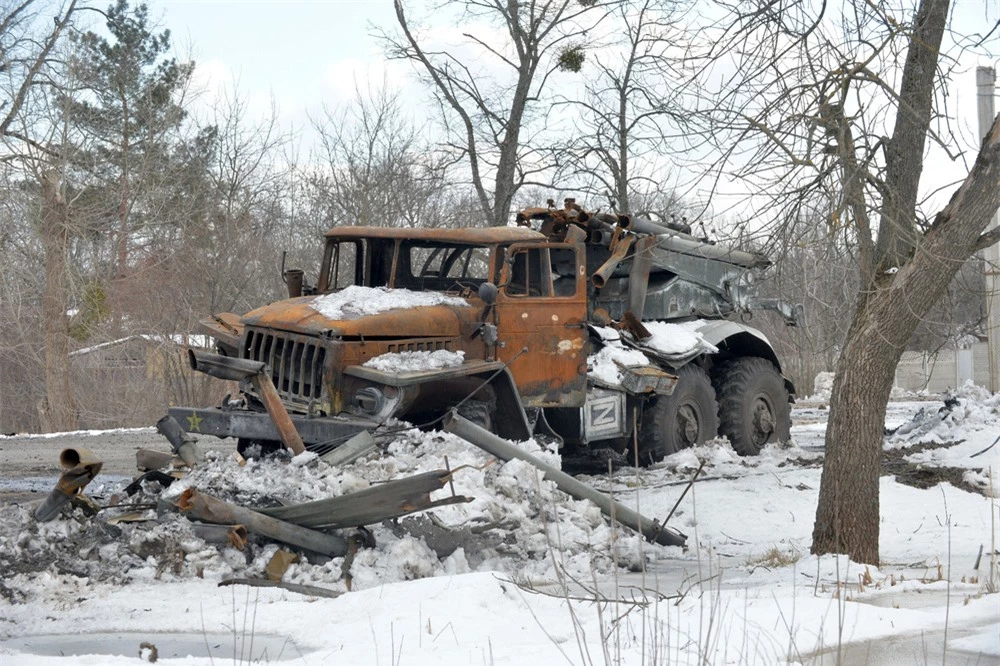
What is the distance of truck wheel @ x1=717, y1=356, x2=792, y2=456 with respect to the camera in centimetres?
1334

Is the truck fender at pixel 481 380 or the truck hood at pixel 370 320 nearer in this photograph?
the truck fender at pixel 481 380

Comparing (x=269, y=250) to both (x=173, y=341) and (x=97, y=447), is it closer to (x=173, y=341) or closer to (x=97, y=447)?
(x=173, y=341)

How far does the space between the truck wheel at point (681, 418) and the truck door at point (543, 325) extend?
4.98 ft

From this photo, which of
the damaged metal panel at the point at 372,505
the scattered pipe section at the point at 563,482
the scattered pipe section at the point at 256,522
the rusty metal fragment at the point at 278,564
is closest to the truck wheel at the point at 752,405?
the scattered pipe section at the point at 563,482

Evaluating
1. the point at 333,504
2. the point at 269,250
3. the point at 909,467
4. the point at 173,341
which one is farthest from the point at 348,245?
the point at 269,250

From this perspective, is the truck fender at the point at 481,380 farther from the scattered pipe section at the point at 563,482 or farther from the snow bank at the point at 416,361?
the scattered pipe section at the point at 563,482

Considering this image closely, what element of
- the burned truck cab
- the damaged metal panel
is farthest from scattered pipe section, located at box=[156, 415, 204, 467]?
the damaged metal panel

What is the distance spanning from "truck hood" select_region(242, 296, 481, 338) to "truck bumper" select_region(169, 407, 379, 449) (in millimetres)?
740

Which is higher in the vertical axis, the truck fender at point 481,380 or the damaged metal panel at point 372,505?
the truck fender at point 481,380

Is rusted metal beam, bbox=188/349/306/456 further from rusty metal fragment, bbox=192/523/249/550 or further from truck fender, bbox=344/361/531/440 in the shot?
rusty metal fragment, bbox=192/523/249/550

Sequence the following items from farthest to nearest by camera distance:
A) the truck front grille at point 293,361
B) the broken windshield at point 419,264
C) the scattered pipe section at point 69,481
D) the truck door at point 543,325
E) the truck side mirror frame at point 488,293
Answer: the broken windshield at point 419,264 < the truck door at point 543,325 < the truck side mirror frame at point 488,293 < the truck front grille at point 293,361 < the scattered pipe section at point 69,481

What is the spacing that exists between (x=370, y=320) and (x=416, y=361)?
20.1 inches

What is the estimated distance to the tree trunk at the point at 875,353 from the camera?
682cm

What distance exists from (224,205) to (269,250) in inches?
63.5
